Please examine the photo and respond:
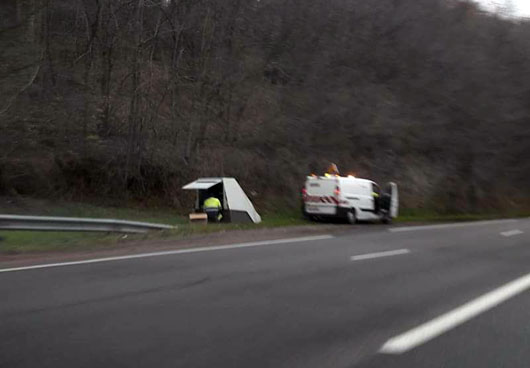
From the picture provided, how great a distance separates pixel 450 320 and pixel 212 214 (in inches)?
525

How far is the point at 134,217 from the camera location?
2194cm

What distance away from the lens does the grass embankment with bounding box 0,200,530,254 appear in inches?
535

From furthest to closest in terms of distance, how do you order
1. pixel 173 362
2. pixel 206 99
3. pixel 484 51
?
pixel 484 51
pixel 206 99
pixel 173 362

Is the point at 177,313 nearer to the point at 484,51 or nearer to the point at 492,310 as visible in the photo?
the point at 492,310

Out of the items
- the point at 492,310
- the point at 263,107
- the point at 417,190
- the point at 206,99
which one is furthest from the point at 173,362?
the point at 417,190

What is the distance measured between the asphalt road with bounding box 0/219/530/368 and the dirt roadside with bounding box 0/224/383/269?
1033 millimetres

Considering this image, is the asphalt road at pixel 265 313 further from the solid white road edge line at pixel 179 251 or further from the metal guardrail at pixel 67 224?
the metal guardrail at pixel 67 224

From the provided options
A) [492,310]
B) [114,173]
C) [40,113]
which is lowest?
[492,310]

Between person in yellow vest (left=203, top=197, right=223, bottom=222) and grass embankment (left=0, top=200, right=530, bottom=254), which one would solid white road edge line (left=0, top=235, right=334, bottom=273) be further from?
person in yellow vest (left=203, top=197, right=223, bottom=222)

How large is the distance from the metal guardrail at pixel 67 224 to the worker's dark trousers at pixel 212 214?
287 cm

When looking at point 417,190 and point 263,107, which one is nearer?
point 263,107

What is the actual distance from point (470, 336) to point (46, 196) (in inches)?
799

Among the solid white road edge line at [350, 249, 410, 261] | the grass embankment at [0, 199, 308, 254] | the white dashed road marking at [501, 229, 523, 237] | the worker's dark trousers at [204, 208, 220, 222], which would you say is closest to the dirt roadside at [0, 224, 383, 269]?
the grass embankment at [0, 199, 308, 254]

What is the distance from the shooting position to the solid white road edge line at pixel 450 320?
5934 mm
